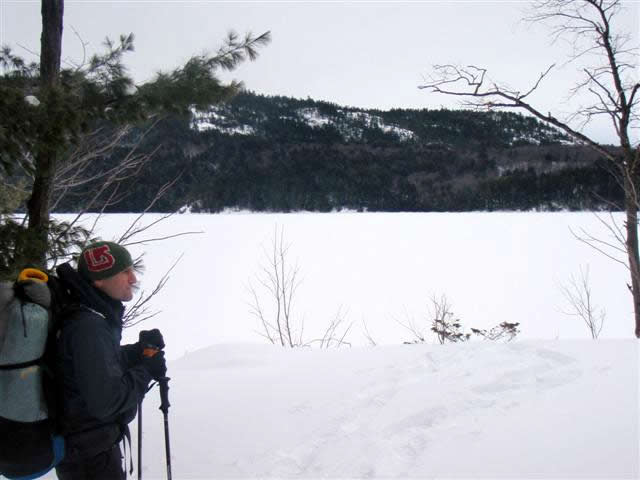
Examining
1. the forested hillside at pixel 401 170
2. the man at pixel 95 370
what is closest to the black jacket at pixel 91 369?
the man at pixel 95 370

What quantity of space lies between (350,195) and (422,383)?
84.7 meters

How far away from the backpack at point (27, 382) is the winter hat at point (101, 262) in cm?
15

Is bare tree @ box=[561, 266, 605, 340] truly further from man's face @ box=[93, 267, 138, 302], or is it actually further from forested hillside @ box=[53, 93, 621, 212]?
forested hillside @ box=[53, 93, 621, 212]

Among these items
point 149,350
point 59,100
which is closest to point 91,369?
point 149,350

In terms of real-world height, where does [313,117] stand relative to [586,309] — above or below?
above

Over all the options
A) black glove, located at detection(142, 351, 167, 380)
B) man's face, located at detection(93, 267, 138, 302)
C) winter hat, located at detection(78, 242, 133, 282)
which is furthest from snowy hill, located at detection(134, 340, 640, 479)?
winter hat, located at detection(78, 242, 133, 282)

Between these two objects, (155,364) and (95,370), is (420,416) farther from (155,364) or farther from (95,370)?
(95,370)

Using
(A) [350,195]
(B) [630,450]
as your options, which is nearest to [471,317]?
(B) [630,450]

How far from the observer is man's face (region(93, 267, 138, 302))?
1798 millimetres

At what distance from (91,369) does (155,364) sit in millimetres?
343

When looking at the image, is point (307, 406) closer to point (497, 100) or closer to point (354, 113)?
point (497, 100)

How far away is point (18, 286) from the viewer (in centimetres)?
168

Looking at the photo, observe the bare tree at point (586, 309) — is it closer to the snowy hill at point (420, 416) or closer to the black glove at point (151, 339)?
the snowy hill at point (420, 416)

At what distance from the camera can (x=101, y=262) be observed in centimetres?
178
